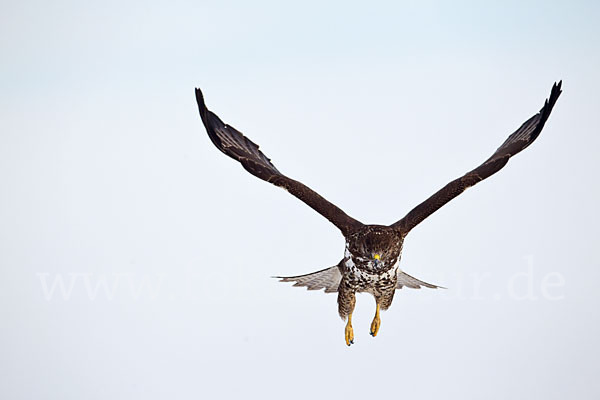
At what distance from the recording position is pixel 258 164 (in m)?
10.5

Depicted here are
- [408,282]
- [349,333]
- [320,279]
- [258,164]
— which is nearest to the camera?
[258,164]

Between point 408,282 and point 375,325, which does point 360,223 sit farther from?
Answer: point 408,282

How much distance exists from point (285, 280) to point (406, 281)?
80.7 inches

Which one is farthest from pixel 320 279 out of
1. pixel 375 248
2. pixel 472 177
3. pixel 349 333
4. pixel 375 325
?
pixel 472 177

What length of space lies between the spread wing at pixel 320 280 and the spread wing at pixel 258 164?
1.30 m

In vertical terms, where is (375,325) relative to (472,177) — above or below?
below

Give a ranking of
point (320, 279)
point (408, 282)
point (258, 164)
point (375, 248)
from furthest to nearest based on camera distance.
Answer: point (408, 282)
point (320, 279)
point (258, 164)
point (375, 248)

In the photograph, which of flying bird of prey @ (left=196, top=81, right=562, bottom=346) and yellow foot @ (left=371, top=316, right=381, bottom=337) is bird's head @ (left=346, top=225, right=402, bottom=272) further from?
yellow foot @ (left=371, top=316, right=381, bottom=337)

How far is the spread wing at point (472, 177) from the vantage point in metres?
9.86

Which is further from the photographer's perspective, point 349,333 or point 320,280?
point 320,280

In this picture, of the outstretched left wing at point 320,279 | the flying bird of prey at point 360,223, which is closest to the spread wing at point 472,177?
the flying bird of prey at point 360,223

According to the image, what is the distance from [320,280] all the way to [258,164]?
2.21m

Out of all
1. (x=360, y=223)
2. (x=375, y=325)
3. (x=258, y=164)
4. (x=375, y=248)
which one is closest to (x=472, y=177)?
(x=360, y=223)

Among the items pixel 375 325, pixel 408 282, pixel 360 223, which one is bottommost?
pixel 375 325
